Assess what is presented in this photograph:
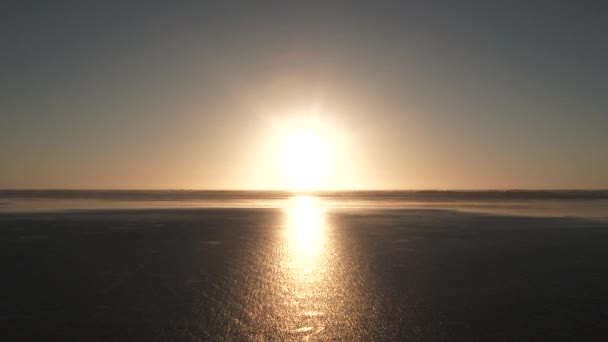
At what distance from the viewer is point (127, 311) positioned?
7.51 metres

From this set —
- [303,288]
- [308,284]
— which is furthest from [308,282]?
[303,288]

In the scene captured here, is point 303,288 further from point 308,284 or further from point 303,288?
point 308,284

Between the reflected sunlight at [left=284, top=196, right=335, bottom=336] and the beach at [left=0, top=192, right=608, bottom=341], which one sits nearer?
the beach at [left=0, top=192, right=608, bottom=341]

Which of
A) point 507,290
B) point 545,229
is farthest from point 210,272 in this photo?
point 545,229

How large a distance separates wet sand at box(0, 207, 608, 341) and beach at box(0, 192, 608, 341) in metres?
0.04

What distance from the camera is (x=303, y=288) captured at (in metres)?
9.26

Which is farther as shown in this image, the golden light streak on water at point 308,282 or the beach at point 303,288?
the golden light streak on water at point 308,282

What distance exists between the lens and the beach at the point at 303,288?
6.60 metres

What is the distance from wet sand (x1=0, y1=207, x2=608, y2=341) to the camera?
6.59 m

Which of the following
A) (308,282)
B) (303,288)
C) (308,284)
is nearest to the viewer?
(303,288)

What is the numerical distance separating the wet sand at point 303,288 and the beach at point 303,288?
0.04 m

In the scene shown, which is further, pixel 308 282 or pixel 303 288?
pixel 308 282

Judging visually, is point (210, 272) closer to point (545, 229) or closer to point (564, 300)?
point (564, 300)

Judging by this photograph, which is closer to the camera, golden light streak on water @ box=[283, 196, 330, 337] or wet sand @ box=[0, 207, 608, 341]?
wet sand @ box=[0, 207, 608, 341]
